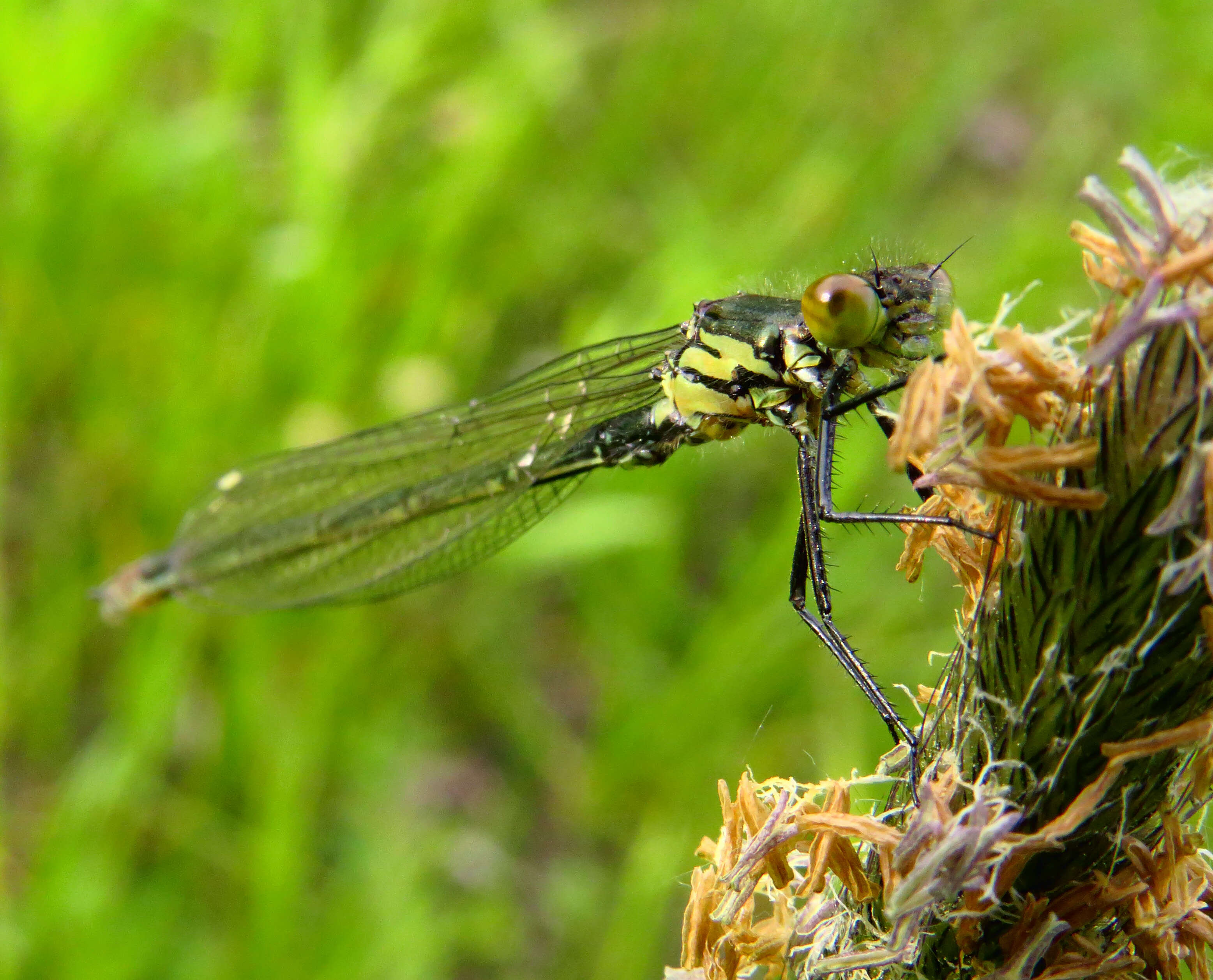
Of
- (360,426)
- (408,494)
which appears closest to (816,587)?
(408,494)

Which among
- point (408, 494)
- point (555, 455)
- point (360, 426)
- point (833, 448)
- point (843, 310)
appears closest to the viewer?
point (843, 310)

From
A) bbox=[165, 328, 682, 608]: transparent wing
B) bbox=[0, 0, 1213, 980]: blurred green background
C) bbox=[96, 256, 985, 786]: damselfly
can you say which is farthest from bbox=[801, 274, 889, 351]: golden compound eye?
bbox=[0, 0, 1213, 980]: blurred green background

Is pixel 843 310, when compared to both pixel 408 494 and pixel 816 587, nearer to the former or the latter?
pixel 816 587

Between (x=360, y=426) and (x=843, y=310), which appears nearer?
(x=843, y=310)

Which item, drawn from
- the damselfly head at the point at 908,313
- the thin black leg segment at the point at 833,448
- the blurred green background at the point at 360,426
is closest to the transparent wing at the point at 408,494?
the blurred green background at the point at 360,426

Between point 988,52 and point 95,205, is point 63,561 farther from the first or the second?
point 988,52

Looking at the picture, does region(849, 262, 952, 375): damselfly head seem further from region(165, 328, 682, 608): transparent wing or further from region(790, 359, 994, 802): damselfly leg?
Result: region(165, 328, 682, 608): transparent wing

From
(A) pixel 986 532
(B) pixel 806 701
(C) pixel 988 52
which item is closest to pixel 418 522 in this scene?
(B) pixel 806 701
